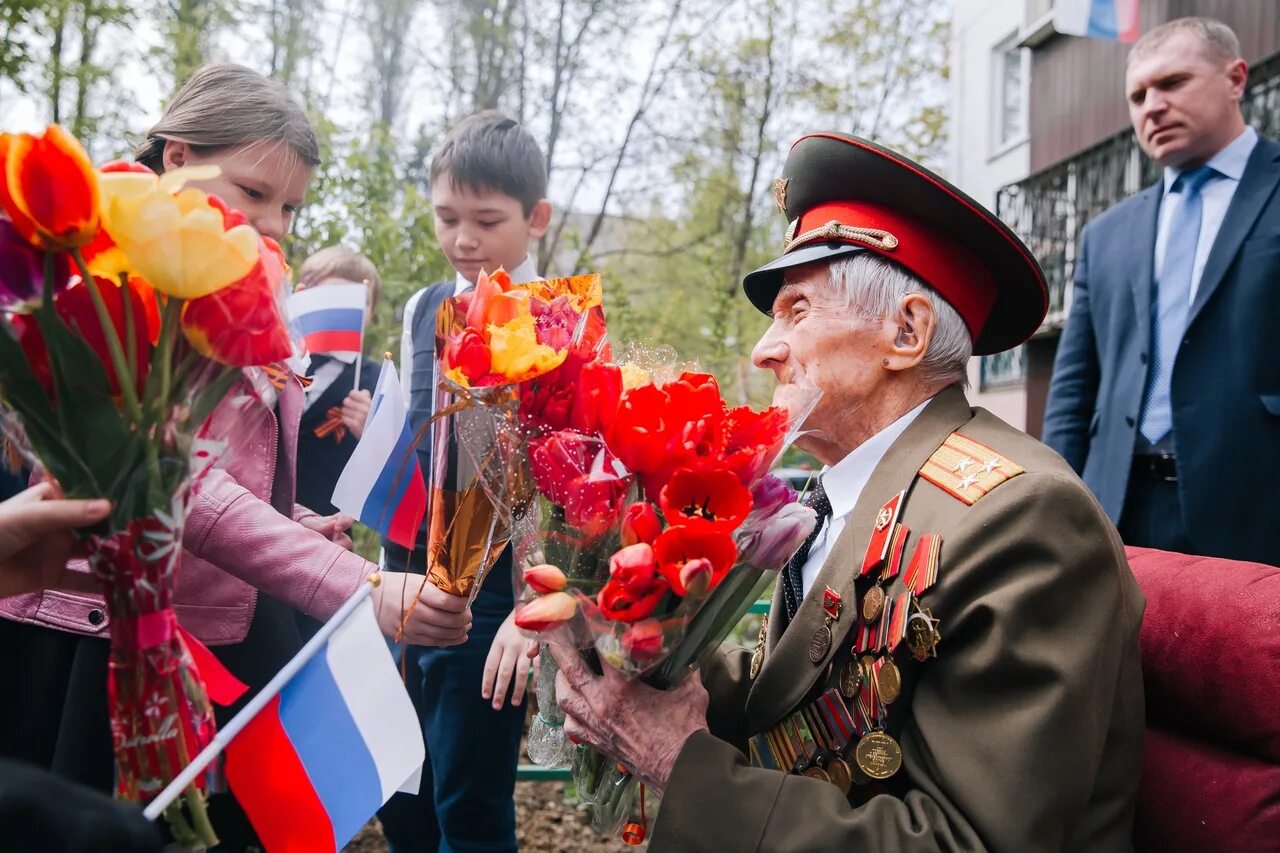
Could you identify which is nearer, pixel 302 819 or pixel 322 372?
pixel 302 819

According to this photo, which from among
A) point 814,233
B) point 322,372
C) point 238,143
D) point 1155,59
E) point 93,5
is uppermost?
point 93,5

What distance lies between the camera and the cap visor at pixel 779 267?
2.03 m

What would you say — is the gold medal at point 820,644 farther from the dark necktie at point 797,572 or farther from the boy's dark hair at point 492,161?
the boy's dark hair at point 492,161

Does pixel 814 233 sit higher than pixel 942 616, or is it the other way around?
pixel 814 233

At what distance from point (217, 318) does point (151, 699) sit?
50cm

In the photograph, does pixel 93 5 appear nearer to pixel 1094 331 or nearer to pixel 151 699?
pixel 1094 331

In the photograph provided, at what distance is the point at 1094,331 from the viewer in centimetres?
378

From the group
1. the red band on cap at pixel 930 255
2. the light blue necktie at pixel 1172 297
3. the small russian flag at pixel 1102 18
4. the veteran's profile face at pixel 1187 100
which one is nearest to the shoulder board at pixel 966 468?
the red band on cap at pixel 930 255

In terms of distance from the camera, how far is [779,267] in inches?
81.1

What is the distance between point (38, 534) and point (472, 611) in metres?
1.55

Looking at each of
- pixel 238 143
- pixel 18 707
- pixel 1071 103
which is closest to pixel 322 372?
pixel 238 143

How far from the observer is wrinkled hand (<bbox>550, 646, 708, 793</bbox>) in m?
1.62

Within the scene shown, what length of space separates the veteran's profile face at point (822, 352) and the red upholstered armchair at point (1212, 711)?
66 cm

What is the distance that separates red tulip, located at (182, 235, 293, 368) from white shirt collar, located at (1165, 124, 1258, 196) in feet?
11.1
